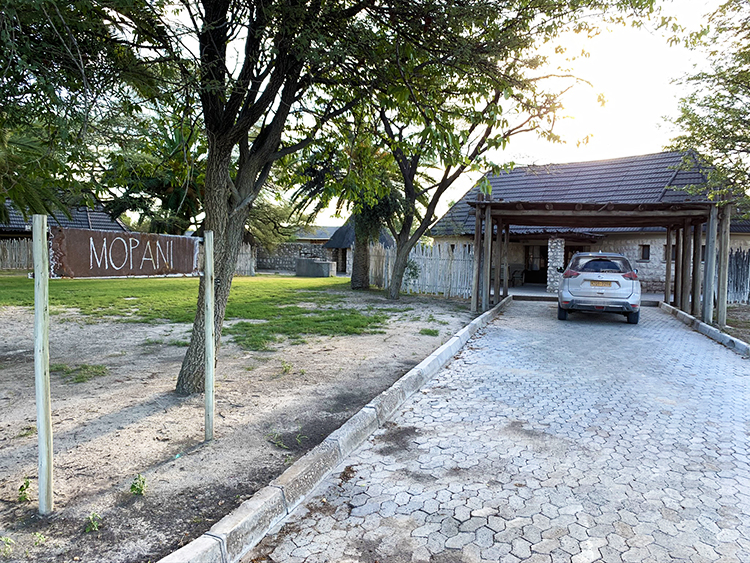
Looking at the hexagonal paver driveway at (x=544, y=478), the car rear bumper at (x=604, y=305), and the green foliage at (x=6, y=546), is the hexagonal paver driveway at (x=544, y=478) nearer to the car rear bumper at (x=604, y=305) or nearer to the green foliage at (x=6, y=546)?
the green foliage at (x=6, y=546)

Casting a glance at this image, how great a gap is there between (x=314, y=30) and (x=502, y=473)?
467 centimetres

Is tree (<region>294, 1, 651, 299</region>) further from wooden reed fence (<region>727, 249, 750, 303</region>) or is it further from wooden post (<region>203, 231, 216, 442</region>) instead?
wooden reed fence (<region>727, 249, 750, 303</region>)

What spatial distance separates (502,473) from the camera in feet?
11.7

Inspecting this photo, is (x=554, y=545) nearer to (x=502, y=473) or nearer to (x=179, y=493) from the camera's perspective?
(x=502, y=473)

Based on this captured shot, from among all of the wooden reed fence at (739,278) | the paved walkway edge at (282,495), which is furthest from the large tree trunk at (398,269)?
the wooden reed fence at (739,278)

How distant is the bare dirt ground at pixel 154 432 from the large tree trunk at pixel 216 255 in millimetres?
261

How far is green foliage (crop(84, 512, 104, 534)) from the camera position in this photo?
2.62m

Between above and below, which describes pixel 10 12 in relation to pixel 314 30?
below

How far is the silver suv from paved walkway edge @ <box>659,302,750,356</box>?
1336mm

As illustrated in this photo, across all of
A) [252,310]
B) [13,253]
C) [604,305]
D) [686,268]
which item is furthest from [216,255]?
[13,253]

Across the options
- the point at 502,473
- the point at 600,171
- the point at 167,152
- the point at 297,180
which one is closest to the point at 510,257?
the point at 600,171

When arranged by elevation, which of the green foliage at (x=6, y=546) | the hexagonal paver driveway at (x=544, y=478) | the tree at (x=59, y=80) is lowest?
the hexagonal paver driveway at (x=544, y=478)

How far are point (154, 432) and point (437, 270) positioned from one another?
Result: 15.0 meters

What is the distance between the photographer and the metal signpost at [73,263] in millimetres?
2705
